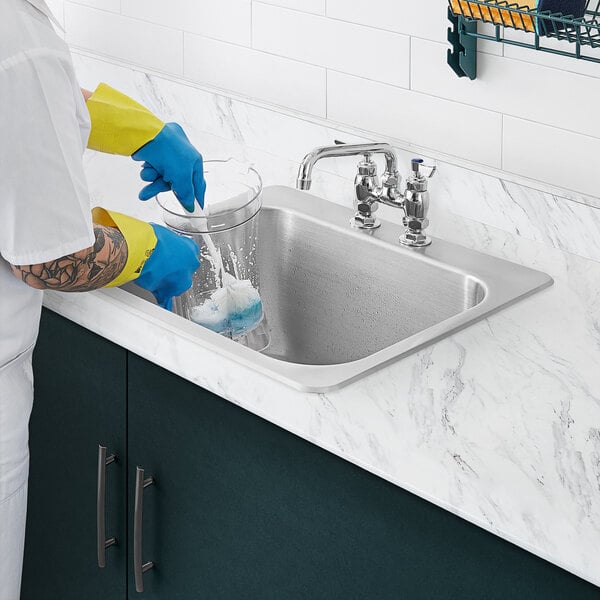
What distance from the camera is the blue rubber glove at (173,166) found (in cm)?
161

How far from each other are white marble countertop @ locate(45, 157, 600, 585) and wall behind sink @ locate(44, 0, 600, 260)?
0.54 ft

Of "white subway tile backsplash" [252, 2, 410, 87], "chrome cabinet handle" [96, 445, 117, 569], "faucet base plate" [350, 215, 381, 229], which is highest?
"white subway tile backsplash" [252, 2, 410, 87]

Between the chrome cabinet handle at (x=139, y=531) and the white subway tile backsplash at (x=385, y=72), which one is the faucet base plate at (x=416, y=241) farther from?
the chrome cabinet handle at (x=139, y=531)

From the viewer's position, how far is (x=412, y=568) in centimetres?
121

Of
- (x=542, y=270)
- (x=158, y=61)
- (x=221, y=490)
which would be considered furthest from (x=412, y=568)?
(x=158, y=61)

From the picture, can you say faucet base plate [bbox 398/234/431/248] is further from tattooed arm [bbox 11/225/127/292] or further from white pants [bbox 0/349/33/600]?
white pants [bbox 0/349/33/600]

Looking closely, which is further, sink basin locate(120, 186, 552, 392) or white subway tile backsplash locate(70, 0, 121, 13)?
white subway tile backsplash locate(70, 0, 121, 13)

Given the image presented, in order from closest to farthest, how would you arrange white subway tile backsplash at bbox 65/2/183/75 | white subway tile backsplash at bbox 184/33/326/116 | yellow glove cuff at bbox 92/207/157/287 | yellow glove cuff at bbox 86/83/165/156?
yellow glove cuff at bbox 92/207/157/287
yellow glove cuff at bbox 86/83/165/156
white subway tile backsplash at bbox 184/33/326/116
white subway tile backsplash at bbox 65/2/183/75

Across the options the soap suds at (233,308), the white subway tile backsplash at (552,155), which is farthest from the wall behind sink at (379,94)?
the soap suds at (233,308)

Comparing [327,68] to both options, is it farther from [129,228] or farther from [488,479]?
[488,479]

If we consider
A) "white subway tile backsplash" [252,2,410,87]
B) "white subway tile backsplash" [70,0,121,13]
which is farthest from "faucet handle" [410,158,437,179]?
"white subway tile backsplash" [70,0,121,13]

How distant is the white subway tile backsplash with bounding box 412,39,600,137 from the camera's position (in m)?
1.62

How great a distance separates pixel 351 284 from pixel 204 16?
726 millimetres

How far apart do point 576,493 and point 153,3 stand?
5.18 ft
